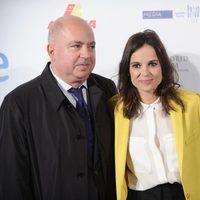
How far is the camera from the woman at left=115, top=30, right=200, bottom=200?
5.24 feet

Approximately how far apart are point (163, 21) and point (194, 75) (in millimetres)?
428

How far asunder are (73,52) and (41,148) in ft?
1.68

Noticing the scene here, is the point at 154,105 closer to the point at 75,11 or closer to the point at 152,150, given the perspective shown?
the point at 152,150

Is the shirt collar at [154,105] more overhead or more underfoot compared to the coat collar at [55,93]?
more underfoot

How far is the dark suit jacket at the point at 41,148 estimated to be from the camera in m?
1.48

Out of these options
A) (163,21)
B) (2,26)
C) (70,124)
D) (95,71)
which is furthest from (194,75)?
(2,26)

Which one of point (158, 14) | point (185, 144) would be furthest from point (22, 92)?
point (158, 14)

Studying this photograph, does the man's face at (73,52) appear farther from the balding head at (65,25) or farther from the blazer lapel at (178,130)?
the blazer lapel at (178,130)

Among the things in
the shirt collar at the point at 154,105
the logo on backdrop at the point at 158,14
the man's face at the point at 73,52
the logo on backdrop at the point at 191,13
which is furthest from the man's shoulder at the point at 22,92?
the logo on backdrop at the point at 191,13

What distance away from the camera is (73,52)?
4.91ft

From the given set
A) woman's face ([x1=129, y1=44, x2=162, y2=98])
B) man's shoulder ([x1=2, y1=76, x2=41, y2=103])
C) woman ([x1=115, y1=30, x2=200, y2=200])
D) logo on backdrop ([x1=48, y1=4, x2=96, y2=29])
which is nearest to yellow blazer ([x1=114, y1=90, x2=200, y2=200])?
woman ([x1=115, y1=30, x2=200, y2=200])

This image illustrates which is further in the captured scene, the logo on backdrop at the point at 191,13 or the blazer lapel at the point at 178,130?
the logo on backdrop at the point at 191,13

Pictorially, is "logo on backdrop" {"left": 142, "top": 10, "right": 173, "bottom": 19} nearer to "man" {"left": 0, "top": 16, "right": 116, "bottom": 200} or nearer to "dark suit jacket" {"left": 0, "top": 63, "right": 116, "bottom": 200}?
"man" {"left": 0, "top": 16, "right": 116, "bottom": 200}

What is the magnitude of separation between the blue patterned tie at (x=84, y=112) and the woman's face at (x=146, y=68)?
33cm
